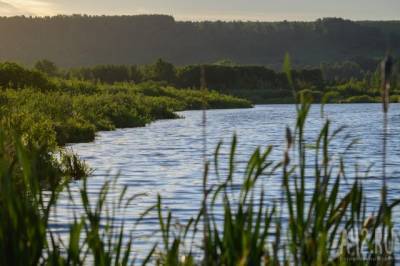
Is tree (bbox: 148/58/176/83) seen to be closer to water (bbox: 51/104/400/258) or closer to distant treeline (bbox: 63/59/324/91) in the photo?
distant treeline (bbox: 63/59/324/91)

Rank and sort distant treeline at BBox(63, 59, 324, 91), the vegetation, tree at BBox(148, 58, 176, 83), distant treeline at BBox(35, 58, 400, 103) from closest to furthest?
1. the vegetation
2. distant treeline at BBox(35, 58, 400, 103)
3. distant treeline at BBox(63, 59, 324, 91)
4. tree at BBox(148, 58, 176, 83)

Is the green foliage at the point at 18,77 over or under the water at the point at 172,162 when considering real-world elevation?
over

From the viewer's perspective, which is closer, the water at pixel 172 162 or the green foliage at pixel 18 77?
the water at pixel 172 162

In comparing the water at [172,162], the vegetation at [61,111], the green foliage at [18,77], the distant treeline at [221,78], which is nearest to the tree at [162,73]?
the distant treeline at [221,78]

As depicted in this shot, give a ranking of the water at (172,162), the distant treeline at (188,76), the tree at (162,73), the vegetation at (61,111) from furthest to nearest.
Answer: the tree at (162,73) → the distant treeline at (188,76) → the vegetation at (61,111) → the water at (172,162)

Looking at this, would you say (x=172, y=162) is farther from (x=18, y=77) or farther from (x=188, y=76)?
(x=188, y=76)

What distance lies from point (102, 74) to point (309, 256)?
365 ft

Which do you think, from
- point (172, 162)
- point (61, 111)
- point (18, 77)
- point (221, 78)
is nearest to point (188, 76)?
point (221, 78)

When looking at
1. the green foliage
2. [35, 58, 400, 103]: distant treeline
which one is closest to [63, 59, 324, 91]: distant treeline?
[35, 58, 400, 103]: distant treeline

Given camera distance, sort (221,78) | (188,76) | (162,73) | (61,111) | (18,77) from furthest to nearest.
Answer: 1. (221,78)
2. (162,73)
3. (188,76)
4. (18,77)
5. (61,111)

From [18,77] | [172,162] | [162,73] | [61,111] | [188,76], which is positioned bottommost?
[172,162]

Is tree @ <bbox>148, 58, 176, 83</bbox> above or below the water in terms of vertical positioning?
above

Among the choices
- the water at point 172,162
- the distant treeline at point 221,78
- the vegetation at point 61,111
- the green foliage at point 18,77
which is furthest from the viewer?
the distant treeline at point 221,78

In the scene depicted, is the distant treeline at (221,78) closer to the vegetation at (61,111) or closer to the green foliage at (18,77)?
the vegetation at (61,111)
